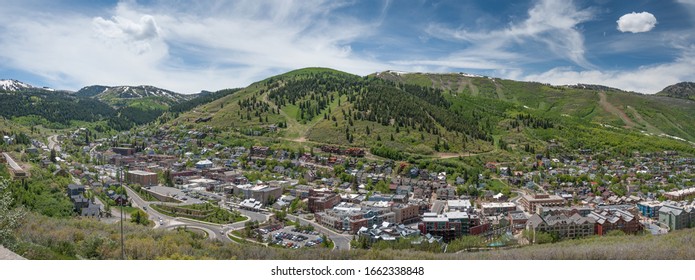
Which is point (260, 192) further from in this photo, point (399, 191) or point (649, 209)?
point (649, 209)

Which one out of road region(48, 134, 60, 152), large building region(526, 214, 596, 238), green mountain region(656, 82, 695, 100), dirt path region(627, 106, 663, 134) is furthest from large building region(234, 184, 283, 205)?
green mountain region(656, 82, 695, 100)

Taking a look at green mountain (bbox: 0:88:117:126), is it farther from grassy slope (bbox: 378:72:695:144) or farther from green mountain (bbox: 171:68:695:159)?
grassy slope (bbox: 378:72:695:144)

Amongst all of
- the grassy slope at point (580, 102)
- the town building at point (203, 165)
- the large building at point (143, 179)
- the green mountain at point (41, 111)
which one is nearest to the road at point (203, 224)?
the large building at point (143, 179)

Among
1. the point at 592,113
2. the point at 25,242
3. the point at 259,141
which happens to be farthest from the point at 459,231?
the point at 592,113

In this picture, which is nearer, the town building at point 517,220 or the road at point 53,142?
the town building at point 517,220

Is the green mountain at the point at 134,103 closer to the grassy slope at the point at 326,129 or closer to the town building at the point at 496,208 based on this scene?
the grassy slope at the point at 326,129

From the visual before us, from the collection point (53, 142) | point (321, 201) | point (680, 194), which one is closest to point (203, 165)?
point (321, 201)
